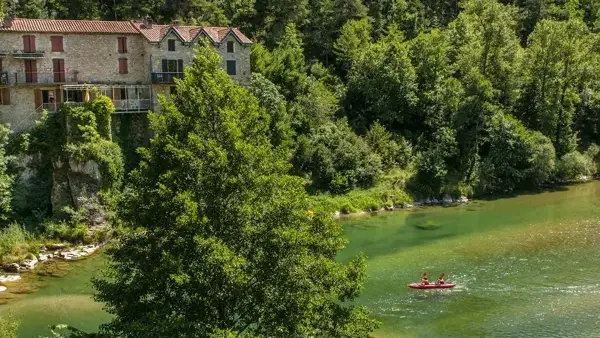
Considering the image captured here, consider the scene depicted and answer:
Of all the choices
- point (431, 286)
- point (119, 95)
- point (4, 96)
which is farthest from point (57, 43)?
point (431, 286)

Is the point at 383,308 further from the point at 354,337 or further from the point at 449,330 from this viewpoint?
the point at 354,337

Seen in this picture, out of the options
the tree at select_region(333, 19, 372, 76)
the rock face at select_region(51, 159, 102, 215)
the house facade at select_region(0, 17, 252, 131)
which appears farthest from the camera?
the tree at select_region(333, 19, 372, 76)

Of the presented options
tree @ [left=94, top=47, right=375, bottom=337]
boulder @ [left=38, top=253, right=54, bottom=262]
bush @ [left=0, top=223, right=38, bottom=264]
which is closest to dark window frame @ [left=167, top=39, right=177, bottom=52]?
bush @ [left=0, top=223, right=38, bottom=264]

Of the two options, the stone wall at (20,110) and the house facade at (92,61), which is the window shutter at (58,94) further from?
the stone wall at (20,110)

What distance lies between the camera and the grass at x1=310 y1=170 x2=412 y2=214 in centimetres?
5722

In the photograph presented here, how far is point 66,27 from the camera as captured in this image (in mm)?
55250

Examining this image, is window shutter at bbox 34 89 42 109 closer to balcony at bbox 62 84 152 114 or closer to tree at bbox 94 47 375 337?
balcony at bbox 62 84 152 114

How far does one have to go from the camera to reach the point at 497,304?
34.1 m

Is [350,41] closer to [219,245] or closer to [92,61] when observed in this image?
[92,61]

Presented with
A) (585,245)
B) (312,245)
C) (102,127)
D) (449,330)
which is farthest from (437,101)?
(312,245)

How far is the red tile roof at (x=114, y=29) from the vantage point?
2111 inches

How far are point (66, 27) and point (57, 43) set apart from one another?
1.78 meters

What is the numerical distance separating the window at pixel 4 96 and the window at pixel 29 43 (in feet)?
13.0

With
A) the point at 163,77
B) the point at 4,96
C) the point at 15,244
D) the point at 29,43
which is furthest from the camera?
the point at 163,77
